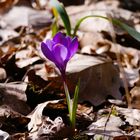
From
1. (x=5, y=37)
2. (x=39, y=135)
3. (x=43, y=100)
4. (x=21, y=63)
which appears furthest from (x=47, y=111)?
(x=5, y=37)

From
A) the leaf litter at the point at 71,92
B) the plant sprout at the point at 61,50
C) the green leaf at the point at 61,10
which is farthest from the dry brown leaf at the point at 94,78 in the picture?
the plant sprout at the point at 61,50

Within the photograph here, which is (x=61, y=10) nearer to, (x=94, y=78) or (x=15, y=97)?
(x=94, y=78)

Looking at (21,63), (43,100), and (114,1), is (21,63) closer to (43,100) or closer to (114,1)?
(43,100)

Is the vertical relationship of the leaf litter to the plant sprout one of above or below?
below

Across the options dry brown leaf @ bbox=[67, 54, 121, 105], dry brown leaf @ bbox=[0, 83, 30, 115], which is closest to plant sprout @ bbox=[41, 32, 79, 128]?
dry brown leaf @ bbox=[0, 83, 30, 115]

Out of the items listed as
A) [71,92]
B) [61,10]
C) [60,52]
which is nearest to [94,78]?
[71,92]

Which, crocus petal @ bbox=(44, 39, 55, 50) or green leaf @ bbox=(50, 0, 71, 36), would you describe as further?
green leaf @ bbox=(50, 0, 71, 36)

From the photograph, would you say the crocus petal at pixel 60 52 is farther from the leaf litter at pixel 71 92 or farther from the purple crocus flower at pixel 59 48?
the leaf litter at pixel 71 92

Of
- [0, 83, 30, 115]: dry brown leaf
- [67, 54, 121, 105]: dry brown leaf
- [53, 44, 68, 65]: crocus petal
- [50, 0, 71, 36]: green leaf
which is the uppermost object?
[53, 44, 68, 65]: crocus petal

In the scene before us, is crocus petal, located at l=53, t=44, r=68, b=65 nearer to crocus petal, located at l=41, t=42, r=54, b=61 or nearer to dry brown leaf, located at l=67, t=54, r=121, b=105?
crocus petal, located at l=41, t=42, r=54, b=61
